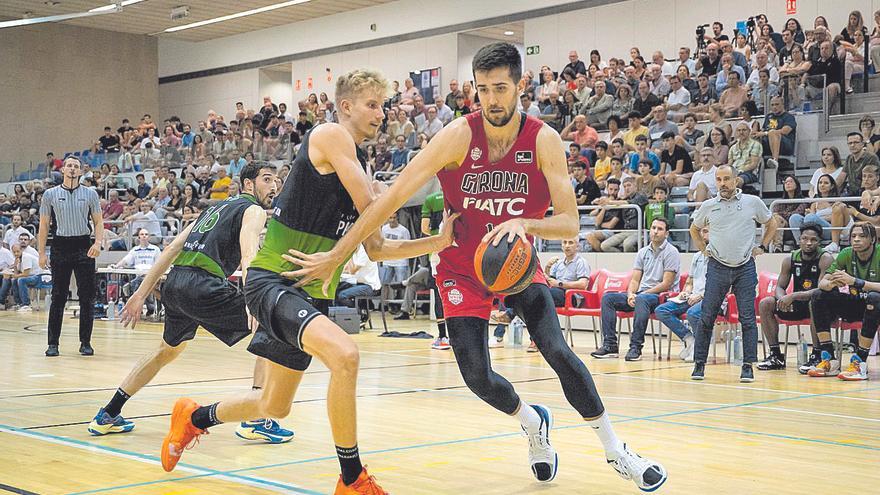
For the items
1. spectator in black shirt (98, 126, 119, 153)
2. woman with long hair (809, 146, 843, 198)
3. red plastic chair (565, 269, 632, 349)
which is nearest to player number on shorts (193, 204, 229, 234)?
red plastic chair (565, 269, 632, 349)

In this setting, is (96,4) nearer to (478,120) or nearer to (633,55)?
(633,55)

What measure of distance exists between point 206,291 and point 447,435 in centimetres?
160

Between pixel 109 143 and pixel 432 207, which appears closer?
pixel 432 207

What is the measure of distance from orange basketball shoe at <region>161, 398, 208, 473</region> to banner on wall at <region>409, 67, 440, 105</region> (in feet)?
69.5

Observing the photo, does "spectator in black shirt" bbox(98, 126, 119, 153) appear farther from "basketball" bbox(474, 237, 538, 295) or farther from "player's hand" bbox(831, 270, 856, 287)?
"basketball" bbox(474, 237, 538, 295)

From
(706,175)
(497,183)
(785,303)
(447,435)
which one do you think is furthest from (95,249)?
(706,175)

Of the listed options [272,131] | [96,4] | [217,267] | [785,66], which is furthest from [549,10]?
[217,267]

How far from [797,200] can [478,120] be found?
8283 mm

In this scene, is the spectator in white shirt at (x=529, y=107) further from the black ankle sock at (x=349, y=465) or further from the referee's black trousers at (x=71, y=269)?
the black ankle sock at (x=349, y=465)

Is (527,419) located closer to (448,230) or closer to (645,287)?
(448,230)

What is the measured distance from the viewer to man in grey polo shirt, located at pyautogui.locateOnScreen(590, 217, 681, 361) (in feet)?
35.1

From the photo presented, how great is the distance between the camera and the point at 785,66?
1512 centimetres

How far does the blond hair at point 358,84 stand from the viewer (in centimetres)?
423

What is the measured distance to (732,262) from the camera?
855 centimetres
